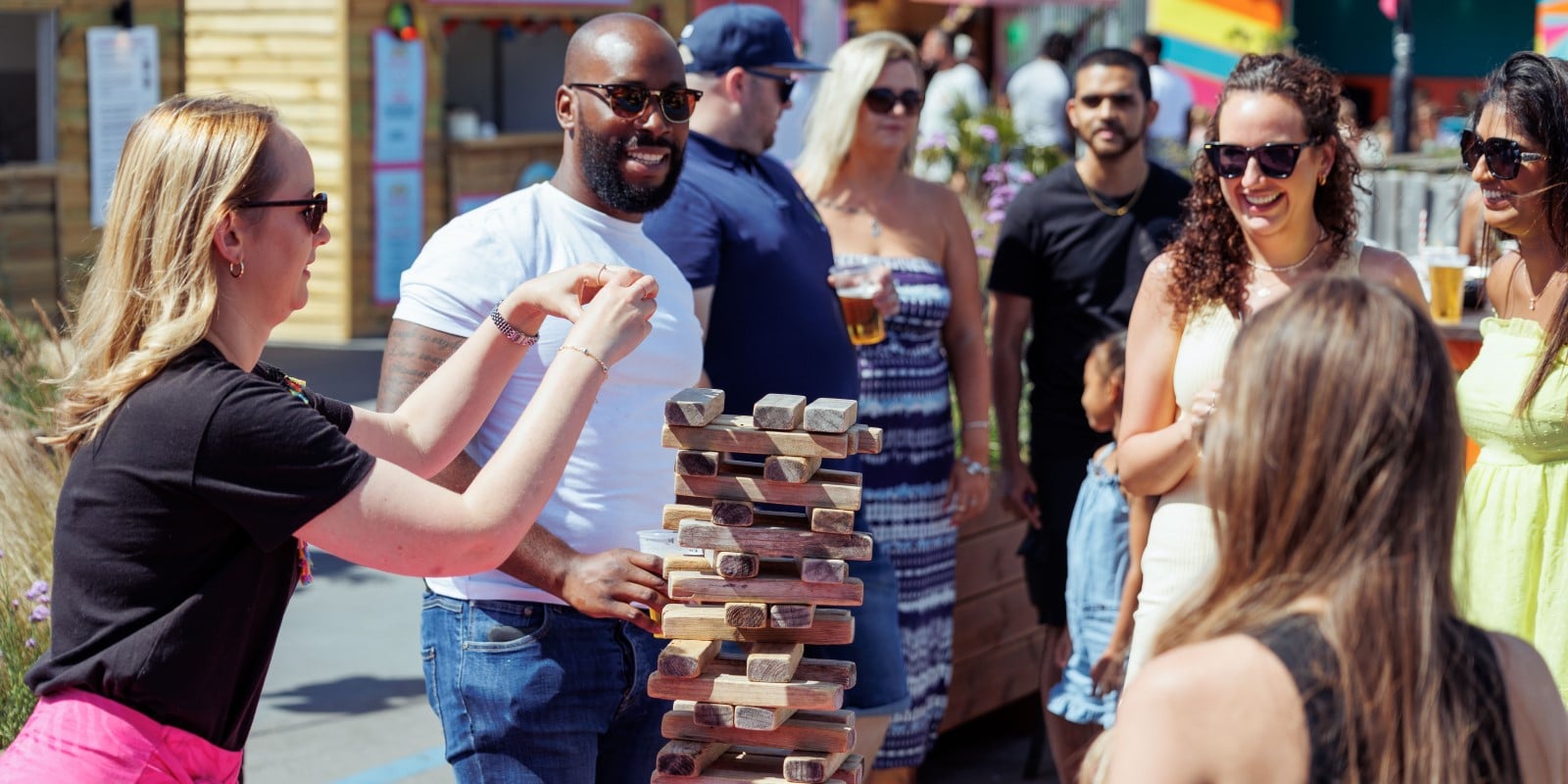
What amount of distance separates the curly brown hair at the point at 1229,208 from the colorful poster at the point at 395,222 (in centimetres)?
919

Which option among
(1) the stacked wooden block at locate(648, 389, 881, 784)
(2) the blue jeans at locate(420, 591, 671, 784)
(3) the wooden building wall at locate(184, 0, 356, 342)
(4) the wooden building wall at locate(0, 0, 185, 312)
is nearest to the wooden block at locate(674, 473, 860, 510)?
(1) the stacked wooden block at locate(648, 389, 881, 784)

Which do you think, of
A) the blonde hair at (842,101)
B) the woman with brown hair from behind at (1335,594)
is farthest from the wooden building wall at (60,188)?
the woman with brown hair from behind at (1335,594)

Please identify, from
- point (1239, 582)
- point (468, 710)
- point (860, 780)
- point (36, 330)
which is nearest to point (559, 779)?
point (468, 710)

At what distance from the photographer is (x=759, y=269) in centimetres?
385

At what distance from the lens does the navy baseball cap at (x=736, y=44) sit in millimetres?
4152

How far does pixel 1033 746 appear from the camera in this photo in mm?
5211

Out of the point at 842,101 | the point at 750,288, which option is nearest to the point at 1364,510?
the point at 750,288

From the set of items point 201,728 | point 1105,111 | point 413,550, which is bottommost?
point 201,728

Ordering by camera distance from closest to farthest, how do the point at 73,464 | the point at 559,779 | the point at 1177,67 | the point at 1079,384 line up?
the point at 73,464
the point at 559,779
the point at 1079,384
the point at 1177,67

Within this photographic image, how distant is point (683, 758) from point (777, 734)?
166mm

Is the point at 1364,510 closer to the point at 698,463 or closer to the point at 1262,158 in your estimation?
the point at 698,463

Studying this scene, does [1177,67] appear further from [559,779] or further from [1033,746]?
[559,779]

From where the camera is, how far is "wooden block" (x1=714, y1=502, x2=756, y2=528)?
265 cm

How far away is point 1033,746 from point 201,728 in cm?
351
